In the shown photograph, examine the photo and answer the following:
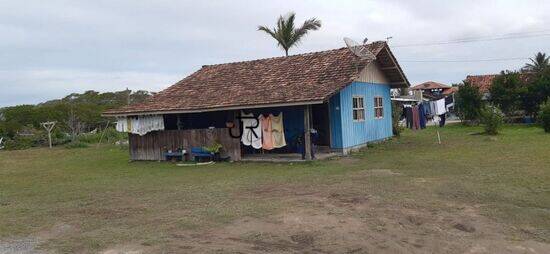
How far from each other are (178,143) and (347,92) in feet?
20.4

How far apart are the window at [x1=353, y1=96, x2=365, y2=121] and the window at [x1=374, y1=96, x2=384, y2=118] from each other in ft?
5.43

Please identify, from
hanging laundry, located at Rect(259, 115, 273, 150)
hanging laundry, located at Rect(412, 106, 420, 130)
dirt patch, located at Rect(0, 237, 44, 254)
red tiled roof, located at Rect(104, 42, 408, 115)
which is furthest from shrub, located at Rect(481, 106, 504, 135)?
dirt patch, located at Rect(0, 237, 44, 254)

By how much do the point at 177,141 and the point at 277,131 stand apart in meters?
3.88

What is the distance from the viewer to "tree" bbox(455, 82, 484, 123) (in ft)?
95.9

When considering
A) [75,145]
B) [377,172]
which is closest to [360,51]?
[377,172]

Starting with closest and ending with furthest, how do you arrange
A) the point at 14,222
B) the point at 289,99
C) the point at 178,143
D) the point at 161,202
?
the point at 14,222, the point at 161,202, the point at 289,99, the point at 178,143

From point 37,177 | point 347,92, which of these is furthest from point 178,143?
point 347,92

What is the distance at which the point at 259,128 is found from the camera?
56.5 feet

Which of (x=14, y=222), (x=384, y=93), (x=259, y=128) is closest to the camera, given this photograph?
(x=14, y=222)

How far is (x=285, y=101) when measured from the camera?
15.4 m

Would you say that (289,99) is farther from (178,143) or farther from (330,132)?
(178,143)

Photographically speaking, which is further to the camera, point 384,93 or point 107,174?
point 384,93

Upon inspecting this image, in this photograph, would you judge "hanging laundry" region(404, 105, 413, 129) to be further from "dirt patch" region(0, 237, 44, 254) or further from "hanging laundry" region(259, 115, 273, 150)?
"dirt patch" region(0, 237, 44, 254)

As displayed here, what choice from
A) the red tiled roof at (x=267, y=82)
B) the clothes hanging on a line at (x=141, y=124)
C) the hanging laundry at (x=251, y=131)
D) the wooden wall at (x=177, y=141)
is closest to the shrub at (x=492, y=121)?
the red tiled roof at (x=267, y=82)
